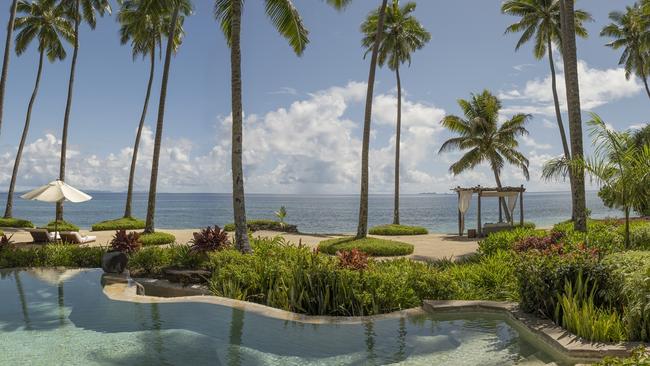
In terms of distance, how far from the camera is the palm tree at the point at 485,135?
107 ft

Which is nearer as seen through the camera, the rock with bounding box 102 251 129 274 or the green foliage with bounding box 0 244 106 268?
the rock with bounding box 102 251 129 274

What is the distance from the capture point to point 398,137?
32875 millimetres

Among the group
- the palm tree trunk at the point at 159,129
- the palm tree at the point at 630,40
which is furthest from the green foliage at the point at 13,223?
the palm tree at the point at 630,40

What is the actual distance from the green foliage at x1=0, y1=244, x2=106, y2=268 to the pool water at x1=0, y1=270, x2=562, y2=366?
5344 mm

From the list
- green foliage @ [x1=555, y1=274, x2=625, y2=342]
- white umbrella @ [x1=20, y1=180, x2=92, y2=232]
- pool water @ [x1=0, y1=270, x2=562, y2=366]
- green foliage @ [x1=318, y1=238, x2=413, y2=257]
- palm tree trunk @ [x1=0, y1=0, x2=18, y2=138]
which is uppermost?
palm tree trunk @ [x1=0, y1=0, x2=18, y2=138]

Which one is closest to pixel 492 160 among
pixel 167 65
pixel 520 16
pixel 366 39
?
pixel 520 16

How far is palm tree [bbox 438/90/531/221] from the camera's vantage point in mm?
32562

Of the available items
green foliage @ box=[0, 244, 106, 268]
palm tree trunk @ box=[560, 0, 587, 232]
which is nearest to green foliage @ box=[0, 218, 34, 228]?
green foliage @ box=[0, 244, 106, 268]

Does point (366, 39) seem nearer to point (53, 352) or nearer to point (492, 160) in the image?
point (492, 160)

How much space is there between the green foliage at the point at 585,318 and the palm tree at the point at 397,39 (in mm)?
23798

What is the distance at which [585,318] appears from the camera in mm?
6250

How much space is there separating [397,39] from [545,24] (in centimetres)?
1015

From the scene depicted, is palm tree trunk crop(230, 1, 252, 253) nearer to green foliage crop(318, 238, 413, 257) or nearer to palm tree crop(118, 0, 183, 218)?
green foliage crop(318, 238, 413, 257)

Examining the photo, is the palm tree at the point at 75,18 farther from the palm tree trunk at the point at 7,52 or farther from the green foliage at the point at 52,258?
the green foliage at the point at 52,258
